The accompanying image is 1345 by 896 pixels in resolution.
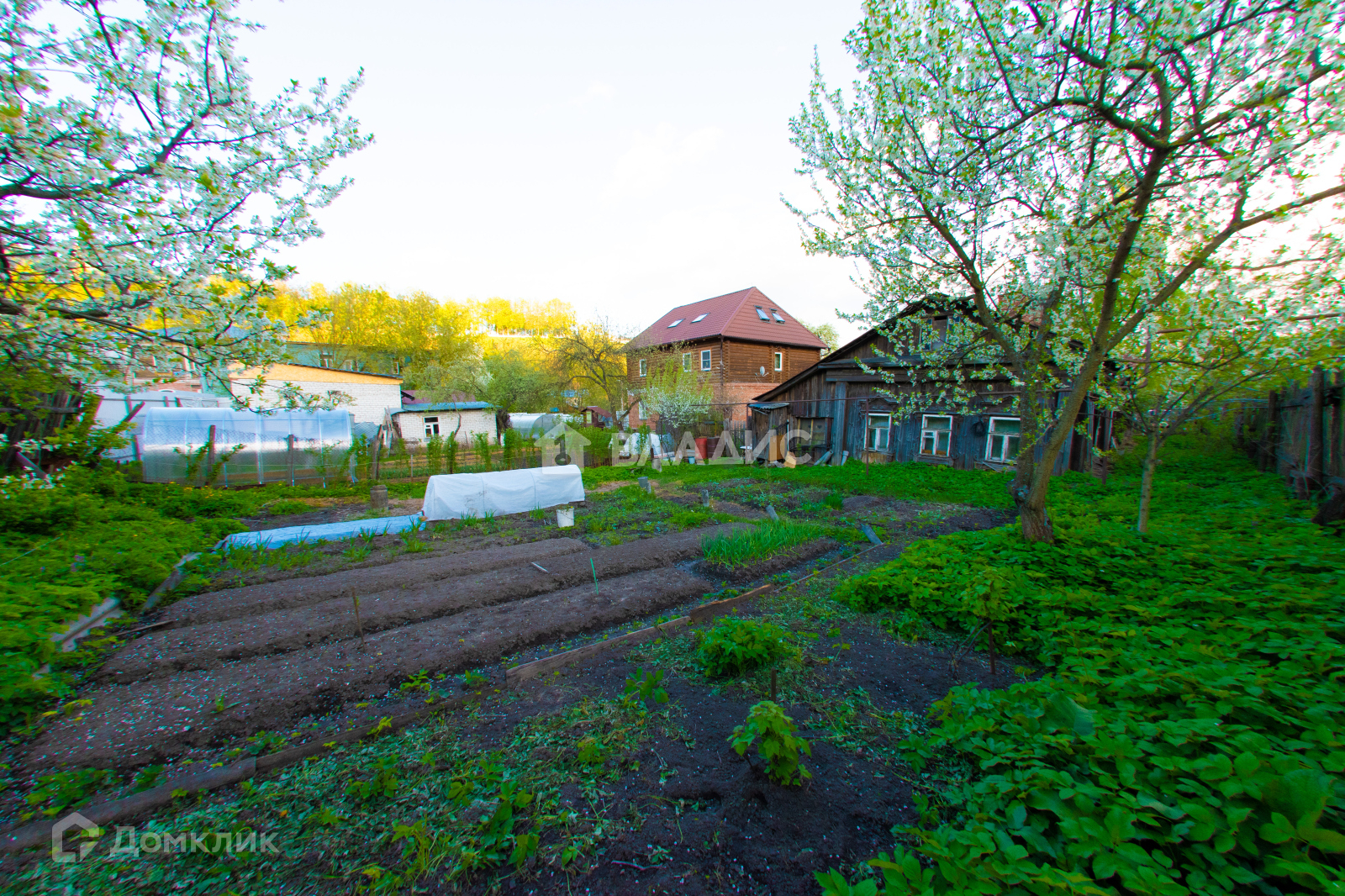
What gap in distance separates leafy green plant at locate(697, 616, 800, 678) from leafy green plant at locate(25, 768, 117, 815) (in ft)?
12.7

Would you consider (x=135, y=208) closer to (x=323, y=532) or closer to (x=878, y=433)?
(x=323, y=532)

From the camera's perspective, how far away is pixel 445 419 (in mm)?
26469

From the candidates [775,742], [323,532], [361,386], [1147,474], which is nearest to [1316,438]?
[1147,474]

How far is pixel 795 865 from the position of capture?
2.19m

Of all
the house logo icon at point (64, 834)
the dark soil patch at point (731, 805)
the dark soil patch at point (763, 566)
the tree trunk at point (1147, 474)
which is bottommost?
the house logo icon at point (64, 834)

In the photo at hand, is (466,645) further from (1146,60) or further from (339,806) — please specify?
(1146,60)

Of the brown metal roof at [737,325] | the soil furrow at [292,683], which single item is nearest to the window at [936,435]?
the soil furrow at [292,683]

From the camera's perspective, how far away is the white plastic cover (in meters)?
9.70

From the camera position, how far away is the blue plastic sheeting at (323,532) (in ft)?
25.1

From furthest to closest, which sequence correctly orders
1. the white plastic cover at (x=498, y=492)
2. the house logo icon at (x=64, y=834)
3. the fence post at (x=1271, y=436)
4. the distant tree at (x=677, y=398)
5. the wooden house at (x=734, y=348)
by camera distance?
the wooden house at (x=734, y=348) < the distant tree at (x=677, y=398) < the white plastic cover at (x=498, y=492) < the fence post at (x=1271, y=436) < the house logo icon at (x=64, y=834)

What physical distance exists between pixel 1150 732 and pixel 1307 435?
7.85 meters

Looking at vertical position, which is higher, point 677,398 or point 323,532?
point 677,398

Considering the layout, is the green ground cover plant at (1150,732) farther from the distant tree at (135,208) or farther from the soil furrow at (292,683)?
the distant tree at (135,208)

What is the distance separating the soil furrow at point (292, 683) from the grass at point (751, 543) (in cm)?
126
